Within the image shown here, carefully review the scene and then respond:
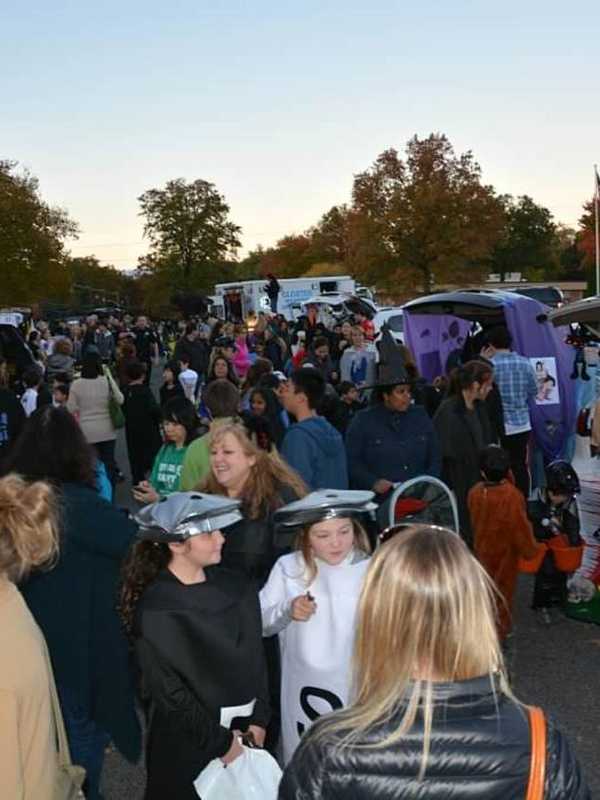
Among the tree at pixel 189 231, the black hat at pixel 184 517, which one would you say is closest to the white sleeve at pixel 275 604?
the black hat at pixel 184 517

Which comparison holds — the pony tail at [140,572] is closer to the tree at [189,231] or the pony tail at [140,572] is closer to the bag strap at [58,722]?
the bag strap at [58,722]

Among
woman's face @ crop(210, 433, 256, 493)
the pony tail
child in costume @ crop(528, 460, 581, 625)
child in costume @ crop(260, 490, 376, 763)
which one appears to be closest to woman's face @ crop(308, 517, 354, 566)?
child in costume @ crop(260, 490, 376, 763)

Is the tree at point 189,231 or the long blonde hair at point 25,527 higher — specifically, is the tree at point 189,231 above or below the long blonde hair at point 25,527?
above

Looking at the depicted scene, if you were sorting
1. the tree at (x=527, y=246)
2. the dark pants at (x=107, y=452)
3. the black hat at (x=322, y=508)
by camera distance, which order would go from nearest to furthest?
the black hat at (x=322, y=508) → the dark pants at (x=107, y=452) → the tree at (x=527, y=246)

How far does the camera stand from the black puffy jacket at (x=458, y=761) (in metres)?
1.69

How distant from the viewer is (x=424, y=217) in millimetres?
46750

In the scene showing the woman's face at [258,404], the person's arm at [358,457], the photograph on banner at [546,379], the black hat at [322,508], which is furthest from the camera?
the photograph on banner at [546,379]

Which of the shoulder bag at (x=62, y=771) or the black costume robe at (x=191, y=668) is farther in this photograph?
the black costume robe at (x=191, y=668)

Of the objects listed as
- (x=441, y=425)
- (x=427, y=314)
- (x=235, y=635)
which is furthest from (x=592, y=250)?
(x=235, y=635)

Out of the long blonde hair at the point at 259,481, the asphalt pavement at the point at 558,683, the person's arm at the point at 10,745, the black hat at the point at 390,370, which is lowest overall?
the asphalt pavement at the point at 558,683

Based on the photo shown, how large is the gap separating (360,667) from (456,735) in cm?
23

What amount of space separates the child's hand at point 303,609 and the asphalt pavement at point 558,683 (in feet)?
5.65

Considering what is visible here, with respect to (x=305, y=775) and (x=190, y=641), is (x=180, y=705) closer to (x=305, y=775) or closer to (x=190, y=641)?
(x=190, y=641)

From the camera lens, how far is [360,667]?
1.84 metres
